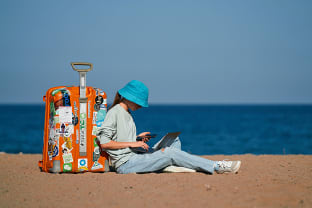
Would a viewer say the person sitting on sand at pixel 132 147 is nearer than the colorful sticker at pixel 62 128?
Yes

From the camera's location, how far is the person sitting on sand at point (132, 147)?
207 inches

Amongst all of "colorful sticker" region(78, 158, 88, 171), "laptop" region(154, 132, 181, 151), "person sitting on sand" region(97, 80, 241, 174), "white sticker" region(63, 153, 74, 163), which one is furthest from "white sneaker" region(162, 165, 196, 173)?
"white sticker" region(63, 153, 74, 163)

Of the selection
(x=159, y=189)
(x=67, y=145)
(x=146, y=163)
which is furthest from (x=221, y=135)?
(x=159, y=189)

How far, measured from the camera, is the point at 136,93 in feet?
17.2

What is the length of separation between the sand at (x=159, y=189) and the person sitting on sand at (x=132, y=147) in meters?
0.14

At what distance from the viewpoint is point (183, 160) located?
535 centimetres

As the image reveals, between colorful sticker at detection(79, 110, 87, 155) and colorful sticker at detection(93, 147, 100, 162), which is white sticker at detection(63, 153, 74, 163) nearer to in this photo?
colorful sticker at detection(79, 110, 87, 155)

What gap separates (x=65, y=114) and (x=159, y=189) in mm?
1918

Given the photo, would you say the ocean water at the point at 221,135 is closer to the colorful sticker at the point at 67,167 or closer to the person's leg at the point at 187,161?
the person's leg at the point at 187,161

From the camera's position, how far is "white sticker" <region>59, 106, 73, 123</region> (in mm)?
5480

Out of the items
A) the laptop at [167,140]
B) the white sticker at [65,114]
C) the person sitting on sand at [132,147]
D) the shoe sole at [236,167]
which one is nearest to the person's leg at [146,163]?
the person sitting on sand at [132,147]

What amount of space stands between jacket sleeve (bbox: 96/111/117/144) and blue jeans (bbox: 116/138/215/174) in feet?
1.56

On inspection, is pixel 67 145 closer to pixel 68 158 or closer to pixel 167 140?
pixel 68 158

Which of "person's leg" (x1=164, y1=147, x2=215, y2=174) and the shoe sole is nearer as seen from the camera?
"person's leg" (x1=164, y1=147, x2=215, y2=174)
